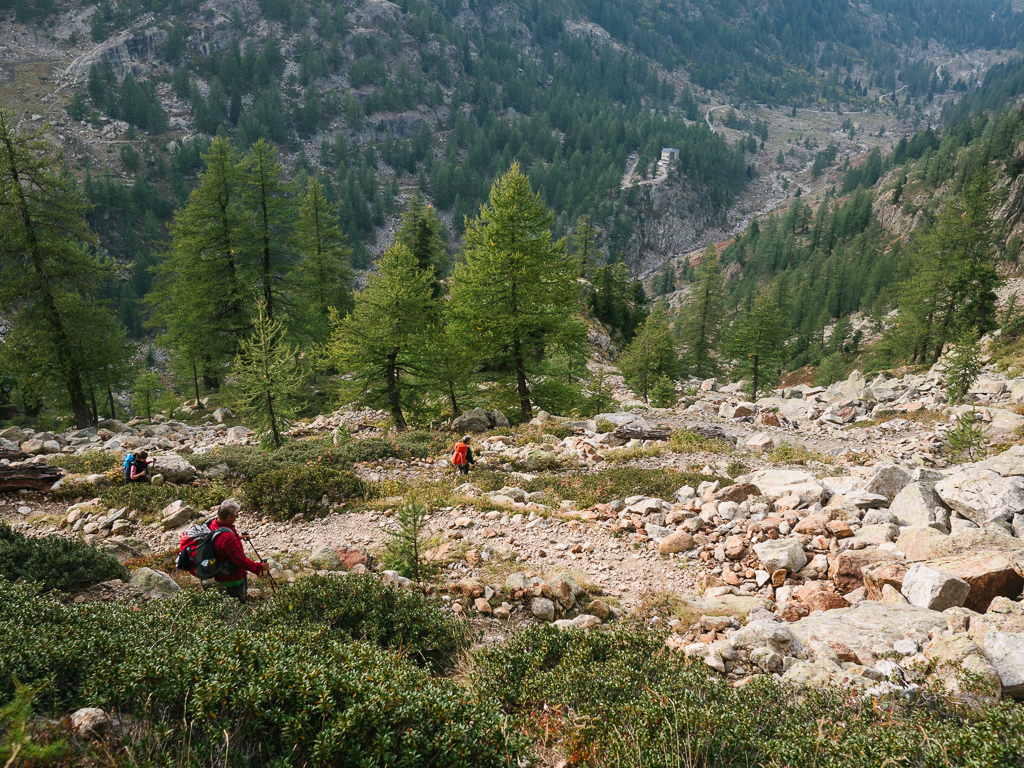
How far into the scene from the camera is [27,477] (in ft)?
38.8

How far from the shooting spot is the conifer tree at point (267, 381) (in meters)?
15.6

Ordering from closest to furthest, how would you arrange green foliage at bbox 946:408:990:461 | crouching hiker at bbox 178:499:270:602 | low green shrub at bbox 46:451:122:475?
crouching hiker at bbox 178:499:270:602 → low green shrub at bbox 46:451:122:475 → green foliage at bbox 946:408:990:461

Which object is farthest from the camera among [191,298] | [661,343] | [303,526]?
[661,343]

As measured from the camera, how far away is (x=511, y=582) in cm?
753

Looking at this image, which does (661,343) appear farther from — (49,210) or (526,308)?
(49,210)

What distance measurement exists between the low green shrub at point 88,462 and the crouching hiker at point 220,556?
935 centimetres

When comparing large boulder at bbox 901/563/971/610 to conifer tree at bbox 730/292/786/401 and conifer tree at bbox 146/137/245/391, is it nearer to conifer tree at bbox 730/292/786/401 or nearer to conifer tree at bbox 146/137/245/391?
conifer tree at bbox 146/137/245/391

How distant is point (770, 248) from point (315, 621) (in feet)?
437

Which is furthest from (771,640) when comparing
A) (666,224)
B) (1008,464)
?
(666,224)

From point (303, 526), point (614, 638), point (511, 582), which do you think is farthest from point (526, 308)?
point (614, 638)

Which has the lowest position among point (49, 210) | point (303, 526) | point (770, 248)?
point (770, 248)

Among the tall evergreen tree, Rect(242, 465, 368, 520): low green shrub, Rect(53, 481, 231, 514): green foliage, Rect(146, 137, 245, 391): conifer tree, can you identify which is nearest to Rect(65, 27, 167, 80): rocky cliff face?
Rect(146, 137, 245, 391): conifer tree

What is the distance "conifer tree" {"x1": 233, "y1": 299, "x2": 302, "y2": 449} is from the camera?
15570 mm

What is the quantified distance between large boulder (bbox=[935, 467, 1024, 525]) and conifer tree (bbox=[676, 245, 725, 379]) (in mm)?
35401
